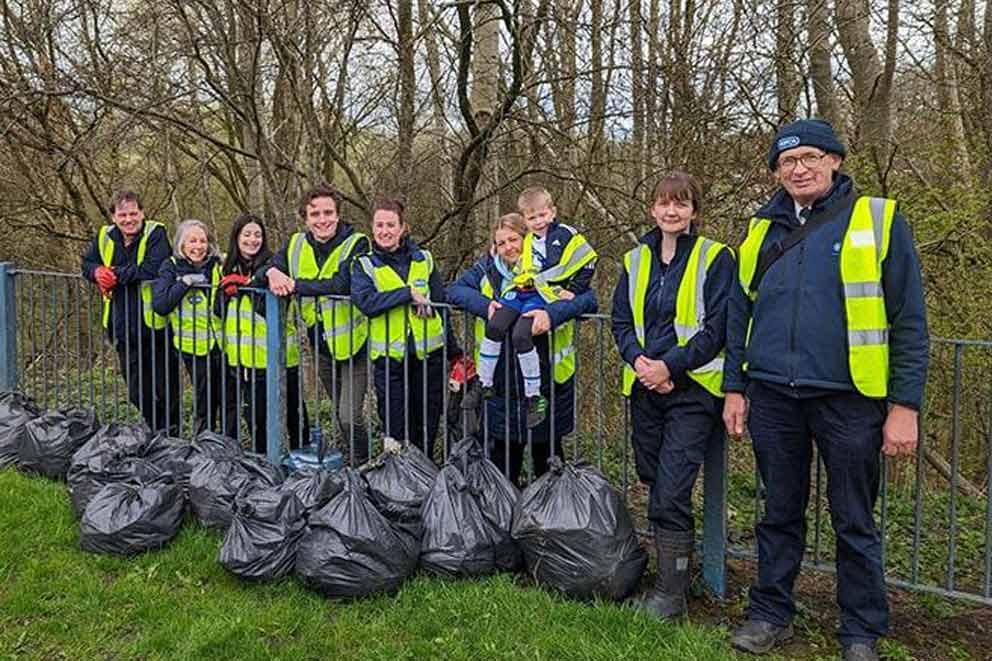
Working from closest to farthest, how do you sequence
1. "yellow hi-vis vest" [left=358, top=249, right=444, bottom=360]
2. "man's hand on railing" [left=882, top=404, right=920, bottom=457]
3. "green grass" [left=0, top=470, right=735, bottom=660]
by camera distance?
1. "man's hand on railing" [left=882, top=404, right=920, bottom=457]
2. "green grass" [left=0, top=470, right=735, bottom=660]
3. "yellow hi-vis vest" [left=358, top=249, right=444, bottom=360]

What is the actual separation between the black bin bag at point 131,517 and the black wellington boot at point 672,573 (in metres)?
2.42

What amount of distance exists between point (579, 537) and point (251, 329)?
2.64 metres

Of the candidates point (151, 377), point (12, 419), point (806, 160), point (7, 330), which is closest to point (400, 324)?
point (151, 377)

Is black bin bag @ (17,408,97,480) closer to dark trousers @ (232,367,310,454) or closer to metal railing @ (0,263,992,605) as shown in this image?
metal railing @ (0,263,992,605)

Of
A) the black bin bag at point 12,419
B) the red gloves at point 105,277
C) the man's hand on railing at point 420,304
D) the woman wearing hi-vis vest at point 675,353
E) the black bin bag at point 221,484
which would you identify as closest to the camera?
the woman wearing hi-vis vest at point 675,353

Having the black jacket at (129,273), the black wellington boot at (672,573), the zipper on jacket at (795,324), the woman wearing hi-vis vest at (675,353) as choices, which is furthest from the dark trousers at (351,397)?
the zipper on jacket at (795,324)

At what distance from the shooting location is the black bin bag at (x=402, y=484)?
13.0 ft

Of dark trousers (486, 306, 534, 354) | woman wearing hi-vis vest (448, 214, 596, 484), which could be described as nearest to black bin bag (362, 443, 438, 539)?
woman wearing hi-vis vest (448, 214, 596, 484)

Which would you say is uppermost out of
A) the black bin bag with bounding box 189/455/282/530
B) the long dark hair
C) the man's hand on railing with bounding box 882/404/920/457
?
the long dark hair

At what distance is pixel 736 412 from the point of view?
3.44 metres

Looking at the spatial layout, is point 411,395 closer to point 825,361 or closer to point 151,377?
point 151,377

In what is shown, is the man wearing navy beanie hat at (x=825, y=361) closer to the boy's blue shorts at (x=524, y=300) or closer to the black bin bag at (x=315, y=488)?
the boy's blue shorts at (x=524, y=300)

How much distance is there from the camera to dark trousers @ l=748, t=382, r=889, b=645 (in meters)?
3.12

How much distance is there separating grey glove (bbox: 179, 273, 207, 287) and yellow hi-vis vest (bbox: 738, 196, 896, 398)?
3.86 meters
